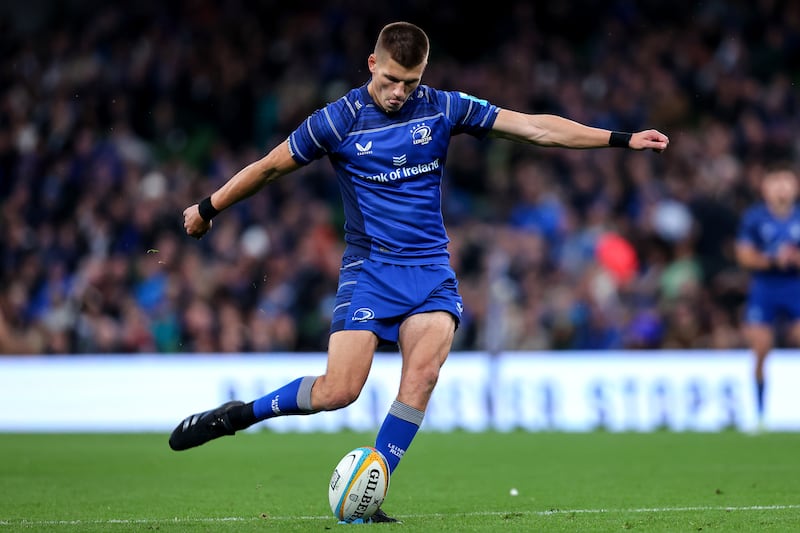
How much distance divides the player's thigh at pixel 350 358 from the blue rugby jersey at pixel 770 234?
7.53m

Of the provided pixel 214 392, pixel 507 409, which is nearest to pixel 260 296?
pixel 214 392

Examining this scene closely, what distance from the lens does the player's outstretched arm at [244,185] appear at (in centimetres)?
657

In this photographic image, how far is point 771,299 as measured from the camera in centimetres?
1328

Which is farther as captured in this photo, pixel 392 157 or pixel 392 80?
pixel 392 157

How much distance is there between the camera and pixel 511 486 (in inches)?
343

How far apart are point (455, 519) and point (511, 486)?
2111 millimetres

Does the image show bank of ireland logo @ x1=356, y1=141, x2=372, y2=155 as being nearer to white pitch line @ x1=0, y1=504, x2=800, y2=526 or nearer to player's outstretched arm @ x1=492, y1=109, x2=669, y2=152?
player's outstretched arm @ x1=492, y1=109, x2=669, y2=152

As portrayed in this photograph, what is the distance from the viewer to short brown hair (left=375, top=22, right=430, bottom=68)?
6.33 m

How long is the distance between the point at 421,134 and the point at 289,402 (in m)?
1.48

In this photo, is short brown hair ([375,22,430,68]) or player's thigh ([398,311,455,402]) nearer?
short brown hair ([375,22,430,68])

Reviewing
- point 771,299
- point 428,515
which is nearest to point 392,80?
point 428,515

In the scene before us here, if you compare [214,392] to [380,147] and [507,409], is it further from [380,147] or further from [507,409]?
[380,147]

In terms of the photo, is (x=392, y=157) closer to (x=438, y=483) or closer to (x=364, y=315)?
(x=364, y=315)

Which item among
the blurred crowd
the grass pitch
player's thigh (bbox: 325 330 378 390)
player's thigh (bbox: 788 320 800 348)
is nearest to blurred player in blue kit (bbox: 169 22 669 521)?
player's thigh (bbox: 325 330 378 390)
